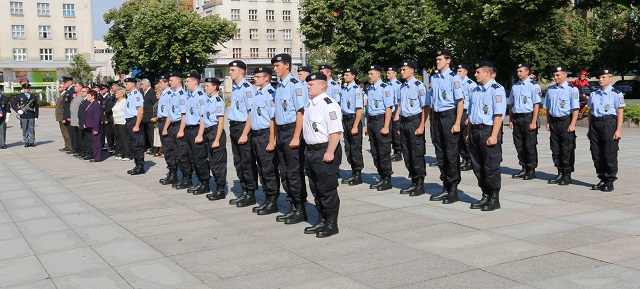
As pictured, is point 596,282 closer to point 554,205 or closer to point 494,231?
point 494,231

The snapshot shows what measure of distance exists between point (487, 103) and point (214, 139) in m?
4.03

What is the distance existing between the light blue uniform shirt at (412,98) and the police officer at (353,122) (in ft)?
3.05

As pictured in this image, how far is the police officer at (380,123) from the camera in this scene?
10750 millimetres

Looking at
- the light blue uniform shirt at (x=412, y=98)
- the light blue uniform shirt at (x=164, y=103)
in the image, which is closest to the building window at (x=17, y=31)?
the light blue uniform shirt at (x=164, y=103)

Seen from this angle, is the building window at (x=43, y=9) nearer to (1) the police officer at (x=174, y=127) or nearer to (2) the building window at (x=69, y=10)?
(2) the building window at (x=69, y=10)

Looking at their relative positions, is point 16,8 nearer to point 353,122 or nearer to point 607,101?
point 353,122

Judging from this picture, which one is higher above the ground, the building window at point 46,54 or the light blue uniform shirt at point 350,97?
the building window at point 46,54

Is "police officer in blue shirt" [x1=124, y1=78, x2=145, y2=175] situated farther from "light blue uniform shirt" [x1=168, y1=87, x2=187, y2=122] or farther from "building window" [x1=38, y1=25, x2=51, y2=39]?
"building window" [x1=38, y1=25, x2=51, y2=39]

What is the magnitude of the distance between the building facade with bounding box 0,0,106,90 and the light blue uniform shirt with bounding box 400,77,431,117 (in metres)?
70.4

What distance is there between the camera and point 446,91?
945cm

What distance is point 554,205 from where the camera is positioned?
351 inches

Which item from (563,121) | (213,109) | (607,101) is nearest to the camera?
(607,101)

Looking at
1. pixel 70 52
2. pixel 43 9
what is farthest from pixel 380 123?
pixel 43 9

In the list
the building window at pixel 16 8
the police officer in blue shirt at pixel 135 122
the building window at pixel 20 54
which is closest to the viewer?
the police officer in blue shirt at pixel 135 122
